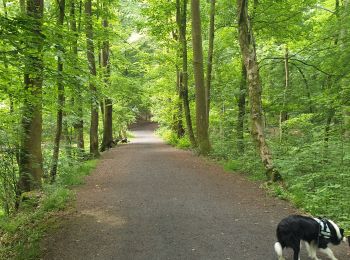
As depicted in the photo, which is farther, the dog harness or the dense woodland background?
the dense woodland background

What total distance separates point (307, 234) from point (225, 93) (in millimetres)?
14079

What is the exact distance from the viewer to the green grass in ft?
19.4

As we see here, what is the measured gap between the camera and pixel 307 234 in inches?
189

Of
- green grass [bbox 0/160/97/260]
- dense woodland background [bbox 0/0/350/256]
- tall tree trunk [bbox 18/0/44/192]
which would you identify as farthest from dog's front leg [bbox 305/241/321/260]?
tall tree trunk [bbox 18/0/44/192]

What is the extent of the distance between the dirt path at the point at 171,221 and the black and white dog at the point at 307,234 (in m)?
0.55

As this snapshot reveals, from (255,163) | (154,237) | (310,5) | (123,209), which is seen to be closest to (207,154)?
(255,163)

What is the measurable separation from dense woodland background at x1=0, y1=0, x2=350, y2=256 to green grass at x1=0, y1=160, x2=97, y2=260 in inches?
19.6

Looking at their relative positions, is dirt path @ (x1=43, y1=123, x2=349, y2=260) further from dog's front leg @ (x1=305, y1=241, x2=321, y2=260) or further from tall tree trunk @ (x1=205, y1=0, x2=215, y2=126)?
tall tree trunk @ (x1=205, y1=0, x2=215, y2=126)

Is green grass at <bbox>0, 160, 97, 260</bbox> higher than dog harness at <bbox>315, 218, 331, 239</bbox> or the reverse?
the reverse

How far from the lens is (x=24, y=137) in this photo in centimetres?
918

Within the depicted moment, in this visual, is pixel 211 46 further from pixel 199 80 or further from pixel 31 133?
pixel 31 133

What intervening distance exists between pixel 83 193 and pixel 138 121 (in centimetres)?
5730

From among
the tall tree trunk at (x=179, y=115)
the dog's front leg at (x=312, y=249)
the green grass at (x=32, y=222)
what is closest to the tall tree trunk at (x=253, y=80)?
the dog's front leg at (x=312, y=249)

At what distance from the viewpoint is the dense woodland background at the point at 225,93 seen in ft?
23.3
